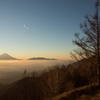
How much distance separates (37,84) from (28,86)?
8335 mm

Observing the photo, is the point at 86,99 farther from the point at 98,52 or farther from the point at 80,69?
the point at 98,52

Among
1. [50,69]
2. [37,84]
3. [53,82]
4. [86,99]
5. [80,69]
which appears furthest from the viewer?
[37,84]

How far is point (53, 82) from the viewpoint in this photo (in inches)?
534

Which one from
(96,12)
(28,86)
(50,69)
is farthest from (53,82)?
(28,86)

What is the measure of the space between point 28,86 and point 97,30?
45.5 metres

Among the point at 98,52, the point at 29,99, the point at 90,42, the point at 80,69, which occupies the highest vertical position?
the point at 90,42

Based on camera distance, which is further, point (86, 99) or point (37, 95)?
point (37, 95)

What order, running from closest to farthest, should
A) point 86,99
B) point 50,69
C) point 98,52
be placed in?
point 86,99, point 98,52, point 50,69

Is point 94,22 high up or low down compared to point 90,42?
up

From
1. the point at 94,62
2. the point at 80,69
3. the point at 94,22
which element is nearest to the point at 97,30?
the point at 94,22

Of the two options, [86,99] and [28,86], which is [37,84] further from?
[86,99]

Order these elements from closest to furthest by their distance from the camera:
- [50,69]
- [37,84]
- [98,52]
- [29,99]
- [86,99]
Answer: [86,99] < [98,52] < [50,69] < [29,99] < [37,84]

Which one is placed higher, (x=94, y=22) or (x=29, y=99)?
(x=94, y=22)

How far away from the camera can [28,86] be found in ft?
144
